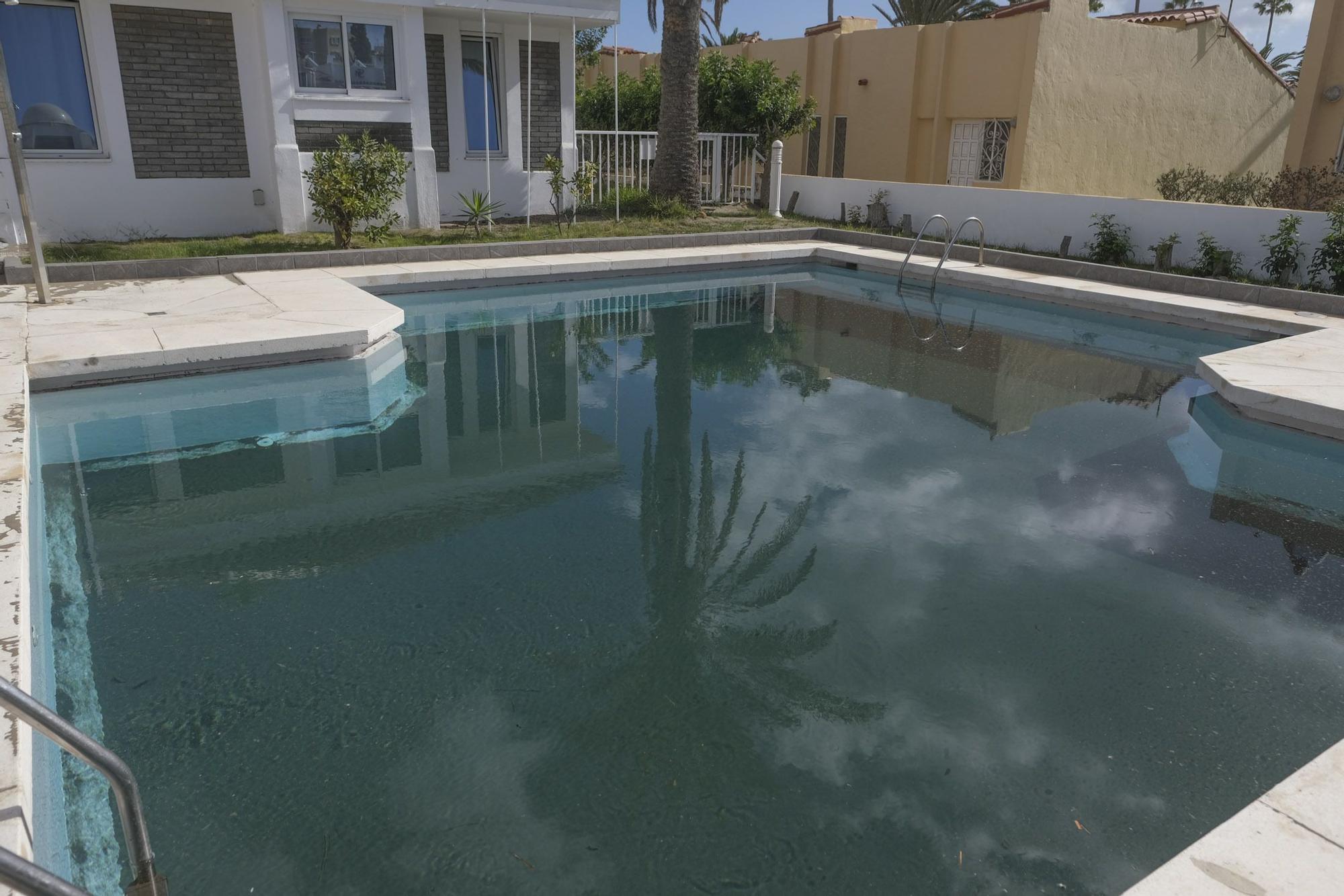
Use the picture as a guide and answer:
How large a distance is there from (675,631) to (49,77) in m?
13.1

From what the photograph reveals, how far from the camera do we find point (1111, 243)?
13.4m

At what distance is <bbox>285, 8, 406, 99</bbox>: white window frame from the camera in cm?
1325

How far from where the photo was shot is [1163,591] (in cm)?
478

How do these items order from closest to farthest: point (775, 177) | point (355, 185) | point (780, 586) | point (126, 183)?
point (780, 586) < point (355, 185) < point (126, 183) < point (775, 177)

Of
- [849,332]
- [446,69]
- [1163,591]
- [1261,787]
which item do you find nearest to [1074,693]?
[1261,787]

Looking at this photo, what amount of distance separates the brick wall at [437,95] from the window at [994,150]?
37.4 feet

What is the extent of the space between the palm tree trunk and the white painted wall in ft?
22.1

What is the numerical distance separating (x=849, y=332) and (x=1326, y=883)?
338 inches

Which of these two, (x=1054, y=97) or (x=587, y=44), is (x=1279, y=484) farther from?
(x=587, y=44)

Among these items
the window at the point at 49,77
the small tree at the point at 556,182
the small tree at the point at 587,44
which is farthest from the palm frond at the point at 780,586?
the small tree at the point at 587,44

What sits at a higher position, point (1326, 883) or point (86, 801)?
point (1326, 883)

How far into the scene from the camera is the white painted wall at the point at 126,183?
1252cm

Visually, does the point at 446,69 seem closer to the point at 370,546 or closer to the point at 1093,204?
the point at 1093,204

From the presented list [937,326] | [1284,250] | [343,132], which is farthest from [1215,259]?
[343,132]
